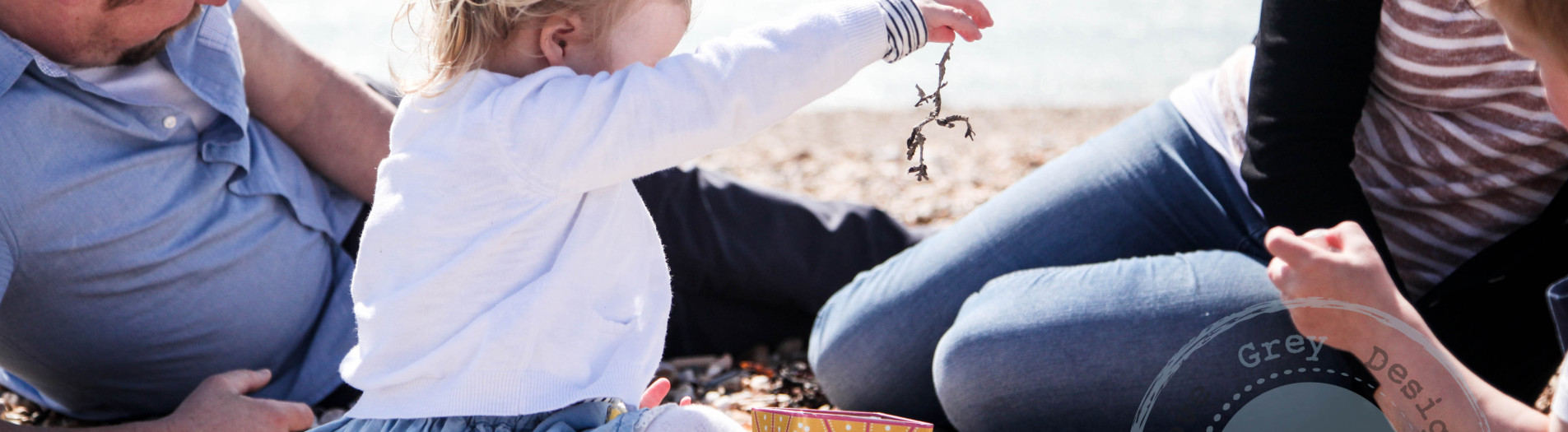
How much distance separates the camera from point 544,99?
1.40 m

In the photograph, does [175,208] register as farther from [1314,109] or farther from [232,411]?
[1314,109]

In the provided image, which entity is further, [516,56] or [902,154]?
[902,154]

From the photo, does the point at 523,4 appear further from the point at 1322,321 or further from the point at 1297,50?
the point at 1297,50

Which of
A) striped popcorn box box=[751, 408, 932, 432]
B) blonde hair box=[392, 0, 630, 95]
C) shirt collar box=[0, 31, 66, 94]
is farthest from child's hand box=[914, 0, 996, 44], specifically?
shirt collar box=[0, 31, 66, 94]

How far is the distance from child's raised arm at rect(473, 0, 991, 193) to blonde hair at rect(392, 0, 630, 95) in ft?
0.29

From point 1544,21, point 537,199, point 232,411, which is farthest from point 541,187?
point 1544,21

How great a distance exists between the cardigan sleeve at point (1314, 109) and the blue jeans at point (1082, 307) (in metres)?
0.16

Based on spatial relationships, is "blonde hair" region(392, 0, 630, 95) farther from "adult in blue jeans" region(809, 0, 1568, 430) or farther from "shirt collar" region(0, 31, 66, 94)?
"adult in blue jeans" region(809, 0, 1568, 430)

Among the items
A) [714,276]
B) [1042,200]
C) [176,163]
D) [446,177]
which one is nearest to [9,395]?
[176,163]

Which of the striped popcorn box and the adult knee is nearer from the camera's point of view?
the striped popcorn box

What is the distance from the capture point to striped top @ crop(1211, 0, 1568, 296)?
1.77 meters

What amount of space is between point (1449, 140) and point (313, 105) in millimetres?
2199
